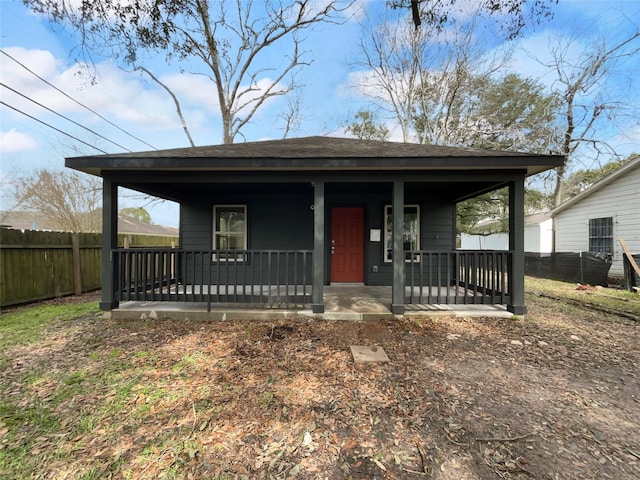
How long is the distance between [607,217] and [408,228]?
7.03m

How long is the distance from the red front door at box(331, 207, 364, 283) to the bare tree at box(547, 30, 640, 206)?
38.9 ft

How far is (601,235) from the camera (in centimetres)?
935

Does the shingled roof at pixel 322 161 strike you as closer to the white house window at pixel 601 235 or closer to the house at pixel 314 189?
the house at pixel 314 189

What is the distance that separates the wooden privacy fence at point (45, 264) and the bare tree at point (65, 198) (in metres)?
6.31

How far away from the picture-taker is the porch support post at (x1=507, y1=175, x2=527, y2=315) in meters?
4.73

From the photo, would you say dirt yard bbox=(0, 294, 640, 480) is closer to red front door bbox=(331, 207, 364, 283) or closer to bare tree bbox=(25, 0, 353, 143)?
red front door bbox=(331, 207, 364, 283)

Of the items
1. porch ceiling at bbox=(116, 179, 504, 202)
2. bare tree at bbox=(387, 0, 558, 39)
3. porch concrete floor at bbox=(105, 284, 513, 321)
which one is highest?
bare tree at bbox=(387, 0, 558, 39)

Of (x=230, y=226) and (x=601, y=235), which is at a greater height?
(x=230, y=226)

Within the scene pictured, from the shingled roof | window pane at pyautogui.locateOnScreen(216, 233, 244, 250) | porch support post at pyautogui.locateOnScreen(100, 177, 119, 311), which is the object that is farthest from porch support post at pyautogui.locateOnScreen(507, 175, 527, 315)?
porch support post at pyautogui.locateOnScreen(100, 177, 119, 311)

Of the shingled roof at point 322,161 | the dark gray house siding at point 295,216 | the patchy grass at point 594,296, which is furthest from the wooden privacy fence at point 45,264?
the patchy grass at point 594,296

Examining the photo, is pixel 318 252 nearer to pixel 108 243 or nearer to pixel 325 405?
pixel 325 405

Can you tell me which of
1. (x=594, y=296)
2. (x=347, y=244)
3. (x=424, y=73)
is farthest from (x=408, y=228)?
(x=424, y=73)

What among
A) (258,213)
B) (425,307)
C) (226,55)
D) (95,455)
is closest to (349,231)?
(258,213)

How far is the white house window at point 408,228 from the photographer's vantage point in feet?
23.5
